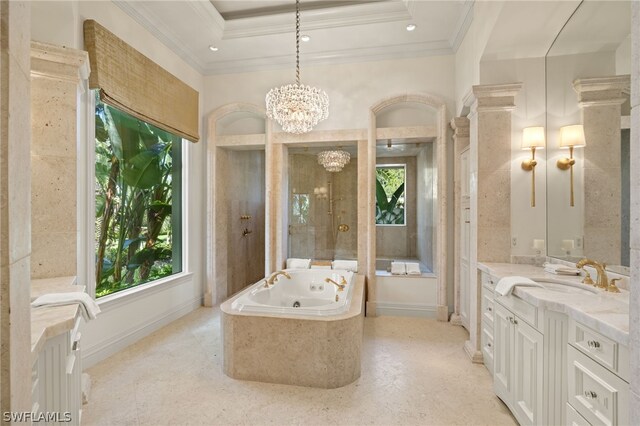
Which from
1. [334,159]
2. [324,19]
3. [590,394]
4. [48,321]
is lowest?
[590,394]

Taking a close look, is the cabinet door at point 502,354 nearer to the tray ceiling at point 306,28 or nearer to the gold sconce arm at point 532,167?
the gold sconce arm at point 532,167

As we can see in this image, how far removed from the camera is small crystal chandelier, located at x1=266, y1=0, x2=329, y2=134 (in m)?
3.08

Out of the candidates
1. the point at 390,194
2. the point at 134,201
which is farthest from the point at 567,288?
the point at 134,201

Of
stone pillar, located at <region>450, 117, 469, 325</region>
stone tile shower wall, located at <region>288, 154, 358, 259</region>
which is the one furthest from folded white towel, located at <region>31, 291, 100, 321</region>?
stone pillar, located at <region>450, 117, 469, 325</region>

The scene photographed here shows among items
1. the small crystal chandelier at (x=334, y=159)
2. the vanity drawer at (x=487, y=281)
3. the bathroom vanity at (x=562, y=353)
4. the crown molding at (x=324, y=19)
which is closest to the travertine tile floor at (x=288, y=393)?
the bathroom vanity at (x=562, y=353)

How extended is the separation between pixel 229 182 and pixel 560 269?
417cm

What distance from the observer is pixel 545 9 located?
2.31 m

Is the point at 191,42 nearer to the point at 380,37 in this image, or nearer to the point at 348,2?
the point at 348,2

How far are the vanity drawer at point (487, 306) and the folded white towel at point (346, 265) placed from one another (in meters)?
1.76

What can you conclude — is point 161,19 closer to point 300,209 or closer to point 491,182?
point 300,209

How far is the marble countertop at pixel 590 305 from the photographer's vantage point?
124 cm

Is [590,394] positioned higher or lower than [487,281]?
lower

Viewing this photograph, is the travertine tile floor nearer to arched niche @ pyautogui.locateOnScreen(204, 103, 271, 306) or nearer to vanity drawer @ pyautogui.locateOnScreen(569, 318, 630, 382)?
vanity drawer @ pyautogui.locateOnScreen(569, 318, 630, 382)

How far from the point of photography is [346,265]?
423 centimetres
